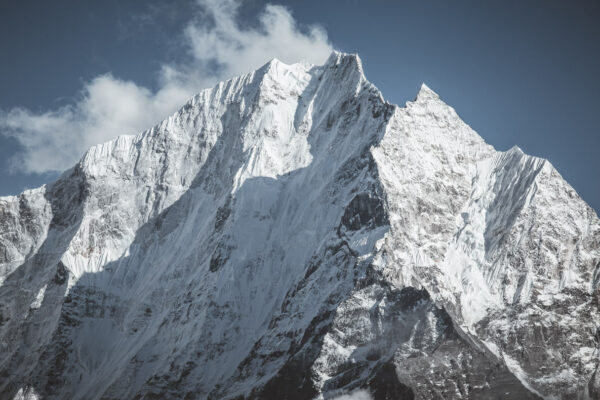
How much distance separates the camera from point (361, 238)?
181500 millimetres

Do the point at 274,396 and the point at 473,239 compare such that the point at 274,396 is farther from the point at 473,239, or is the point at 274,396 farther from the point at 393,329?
the point at 473,239

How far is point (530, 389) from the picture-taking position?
158000 mm

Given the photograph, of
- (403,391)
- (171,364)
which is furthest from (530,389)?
(171,364)

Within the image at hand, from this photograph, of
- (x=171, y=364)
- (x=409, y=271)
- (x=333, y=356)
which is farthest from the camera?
(x=171, y=364)

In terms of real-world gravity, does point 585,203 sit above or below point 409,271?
above

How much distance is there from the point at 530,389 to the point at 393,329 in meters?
25.7

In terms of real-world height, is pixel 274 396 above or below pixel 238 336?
below

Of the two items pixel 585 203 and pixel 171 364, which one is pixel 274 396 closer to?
pixel 171 364

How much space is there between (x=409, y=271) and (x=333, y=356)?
2467cm

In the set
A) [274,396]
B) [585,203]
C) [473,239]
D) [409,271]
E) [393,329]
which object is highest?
[585,203]

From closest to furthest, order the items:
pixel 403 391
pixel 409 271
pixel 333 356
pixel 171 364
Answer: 1. pixel 403 391
2. pixel 333 356
3. pixel 409 271
4. pixel 171 364

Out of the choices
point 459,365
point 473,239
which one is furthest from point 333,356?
point 473,239

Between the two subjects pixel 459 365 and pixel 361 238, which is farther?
pixel 361 238

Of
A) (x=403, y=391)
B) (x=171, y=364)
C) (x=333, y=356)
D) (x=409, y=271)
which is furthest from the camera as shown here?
(x=171, y=364)
